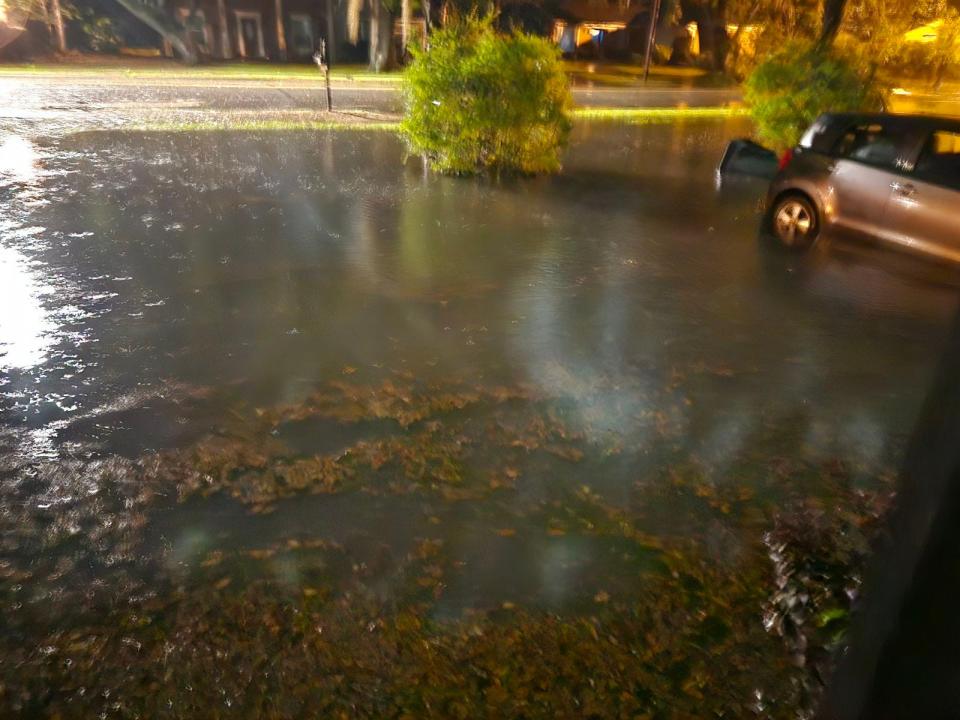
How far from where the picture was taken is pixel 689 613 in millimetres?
3355

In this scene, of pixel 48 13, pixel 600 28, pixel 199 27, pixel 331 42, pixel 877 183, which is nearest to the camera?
pixel 877 183

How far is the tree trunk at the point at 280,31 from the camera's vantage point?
35.8 m

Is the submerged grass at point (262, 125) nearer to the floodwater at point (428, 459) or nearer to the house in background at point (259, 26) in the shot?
the floodwater at point (428, 459)

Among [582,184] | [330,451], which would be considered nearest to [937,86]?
[582,184]

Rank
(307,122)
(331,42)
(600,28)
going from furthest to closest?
(600,28) < (331,42) < (307,122)

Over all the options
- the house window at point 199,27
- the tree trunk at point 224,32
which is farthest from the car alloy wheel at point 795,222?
the tree trunk at point 224,32

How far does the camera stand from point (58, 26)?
32.3 meters

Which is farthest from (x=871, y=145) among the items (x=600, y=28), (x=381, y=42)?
(x=600, y=28)

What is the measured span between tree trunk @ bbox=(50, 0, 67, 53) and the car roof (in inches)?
1375

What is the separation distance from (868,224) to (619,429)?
17.0 ft

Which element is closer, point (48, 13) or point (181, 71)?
point (181, 71)

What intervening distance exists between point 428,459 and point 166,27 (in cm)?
3415

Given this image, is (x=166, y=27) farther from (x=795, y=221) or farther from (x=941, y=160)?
(x=941, y=160)

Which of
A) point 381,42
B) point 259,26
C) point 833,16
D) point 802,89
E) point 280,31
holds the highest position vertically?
point 833,16
